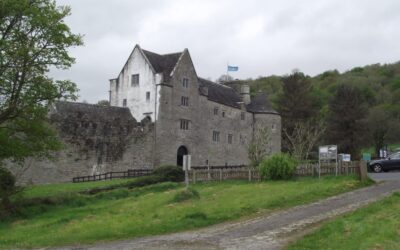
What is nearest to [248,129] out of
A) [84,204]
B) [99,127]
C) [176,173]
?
[99,127]

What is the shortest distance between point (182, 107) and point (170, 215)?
1448 inches

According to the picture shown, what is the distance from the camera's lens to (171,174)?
38094 mm

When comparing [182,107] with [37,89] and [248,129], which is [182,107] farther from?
[37,89]

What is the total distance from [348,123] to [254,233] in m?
63.7

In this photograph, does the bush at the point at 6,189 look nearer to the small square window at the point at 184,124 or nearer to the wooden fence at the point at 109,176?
the wooden fence at the point at 109,176

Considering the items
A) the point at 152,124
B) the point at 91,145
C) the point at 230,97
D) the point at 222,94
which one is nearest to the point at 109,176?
the point at 91,145

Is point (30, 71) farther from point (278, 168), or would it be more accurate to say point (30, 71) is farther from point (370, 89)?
point (370, 89)

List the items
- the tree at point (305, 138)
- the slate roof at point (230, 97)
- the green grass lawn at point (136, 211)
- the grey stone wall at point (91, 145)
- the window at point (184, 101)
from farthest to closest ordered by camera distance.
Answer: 1. the slate roof at point (230, 97)
2. the tree at point (305, 138)
3. the window at point (184, 101)
4. the grey stone wall at point (91, 145)
5. the green grass lawn at point (136, 211)

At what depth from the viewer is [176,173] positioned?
38.5 m

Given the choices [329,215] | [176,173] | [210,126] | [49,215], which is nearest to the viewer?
[329,215]

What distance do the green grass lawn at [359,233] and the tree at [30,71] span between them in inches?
718

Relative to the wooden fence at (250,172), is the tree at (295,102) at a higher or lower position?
higher

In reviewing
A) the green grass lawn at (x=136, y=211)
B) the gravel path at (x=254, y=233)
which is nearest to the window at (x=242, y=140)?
the green grass lawn at (x=136, y=211)

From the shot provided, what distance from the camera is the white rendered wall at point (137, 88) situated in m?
54.3
